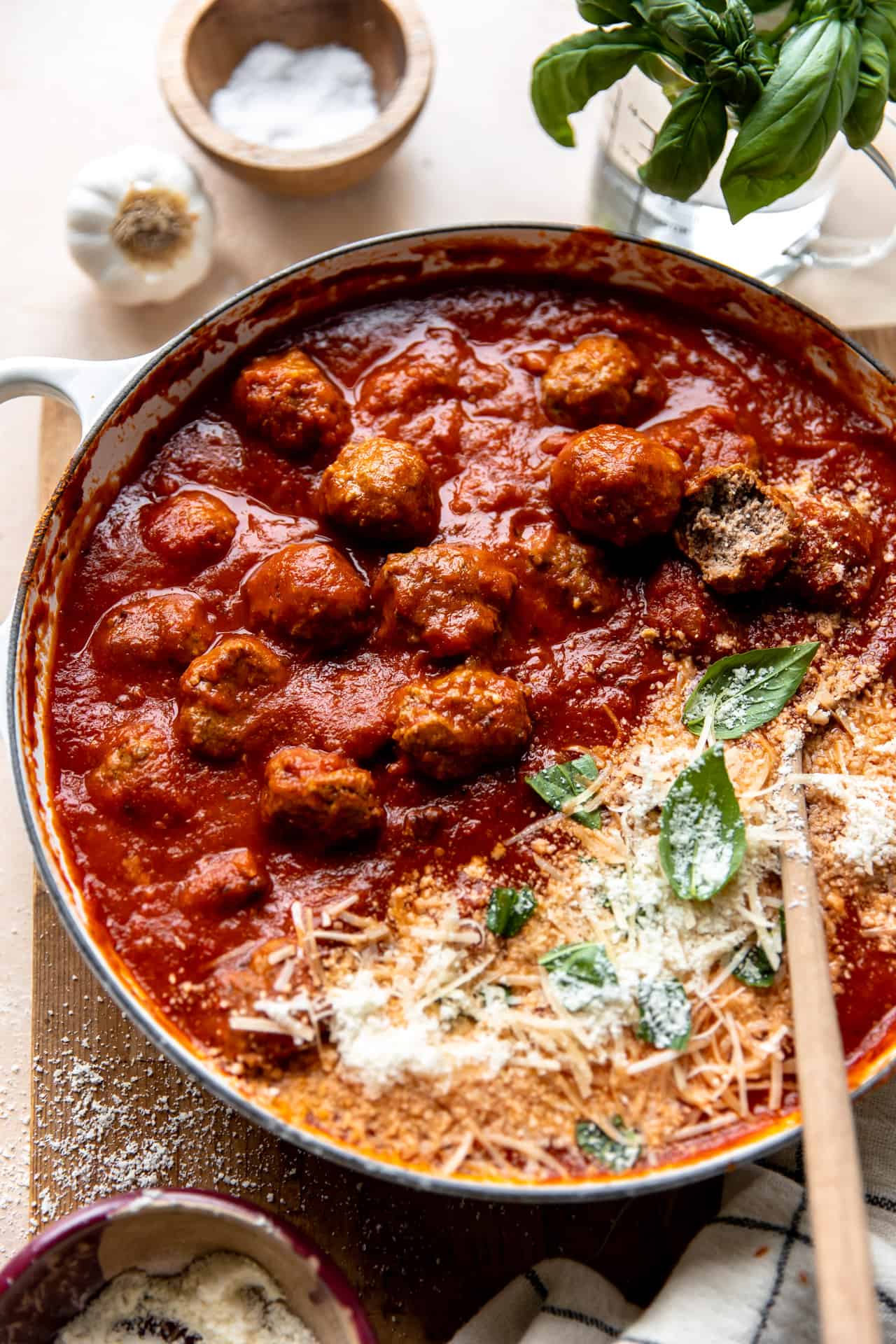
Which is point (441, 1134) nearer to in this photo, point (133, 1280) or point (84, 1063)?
point (133, 1280)

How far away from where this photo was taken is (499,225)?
171 inches

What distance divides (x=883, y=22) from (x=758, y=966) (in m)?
2.87

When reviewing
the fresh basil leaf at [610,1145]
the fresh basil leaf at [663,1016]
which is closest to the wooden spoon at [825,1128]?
the fresh basil leaf at [663,1016]

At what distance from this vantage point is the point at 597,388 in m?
4.18

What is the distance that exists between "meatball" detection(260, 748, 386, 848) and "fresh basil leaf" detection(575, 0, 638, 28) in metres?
2.49

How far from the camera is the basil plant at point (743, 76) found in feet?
11.6

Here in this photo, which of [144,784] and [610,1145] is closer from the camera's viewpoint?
[610,1145]

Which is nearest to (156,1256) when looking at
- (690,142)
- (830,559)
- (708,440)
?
(830,559)

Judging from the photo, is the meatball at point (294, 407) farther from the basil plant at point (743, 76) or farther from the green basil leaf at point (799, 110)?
the green basil leaf at point (799, 110)

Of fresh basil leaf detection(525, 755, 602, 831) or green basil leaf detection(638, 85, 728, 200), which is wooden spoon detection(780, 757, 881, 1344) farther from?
→ green basil leaf detection(638, 85, 728, 200)

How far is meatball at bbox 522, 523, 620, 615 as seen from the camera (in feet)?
13.4

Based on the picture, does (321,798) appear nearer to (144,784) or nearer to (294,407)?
(144,784)

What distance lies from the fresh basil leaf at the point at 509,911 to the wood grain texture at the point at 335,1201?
1037mm

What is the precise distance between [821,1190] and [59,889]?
2.36m
